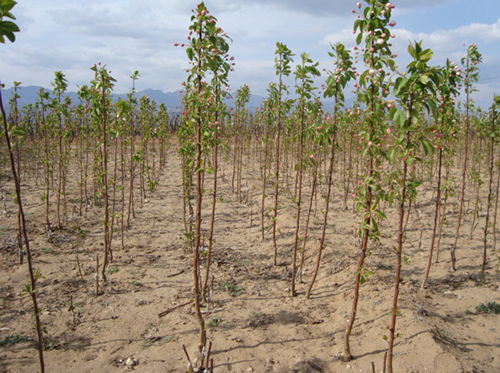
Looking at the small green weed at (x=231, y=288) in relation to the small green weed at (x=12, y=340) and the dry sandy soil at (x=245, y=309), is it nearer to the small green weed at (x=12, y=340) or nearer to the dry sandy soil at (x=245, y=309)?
the dry sandy soil at (x=245, y=309)

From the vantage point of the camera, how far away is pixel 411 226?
423 inches

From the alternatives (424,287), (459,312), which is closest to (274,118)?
(424,287)

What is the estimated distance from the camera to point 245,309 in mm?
6262

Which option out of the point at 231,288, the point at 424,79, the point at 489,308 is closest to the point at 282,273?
the point at 231,288

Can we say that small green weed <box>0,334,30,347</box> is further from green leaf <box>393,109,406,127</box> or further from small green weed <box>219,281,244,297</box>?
green leaf <box>393,109,406,127</box>

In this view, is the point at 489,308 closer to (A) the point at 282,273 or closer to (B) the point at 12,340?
(A) the point at 282,273

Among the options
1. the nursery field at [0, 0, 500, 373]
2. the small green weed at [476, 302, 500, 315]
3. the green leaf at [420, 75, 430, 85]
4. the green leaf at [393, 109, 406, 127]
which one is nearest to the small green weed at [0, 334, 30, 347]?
the nursery field at [0, 0, 500, 373]

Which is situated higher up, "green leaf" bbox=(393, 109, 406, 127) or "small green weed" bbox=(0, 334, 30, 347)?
"green leaf" bbox=(393, 109, 406, 127)

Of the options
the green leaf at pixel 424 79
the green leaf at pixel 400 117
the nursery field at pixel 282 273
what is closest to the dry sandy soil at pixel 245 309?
the nursery field at pixel 282 273

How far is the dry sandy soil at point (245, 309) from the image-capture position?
15.9 feet

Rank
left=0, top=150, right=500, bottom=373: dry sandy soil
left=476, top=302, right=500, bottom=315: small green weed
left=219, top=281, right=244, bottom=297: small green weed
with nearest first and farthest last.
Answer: left=0, top=150, right=500, bottom=373: dry sandy soil, left=476, top=302, right=500, bottom=315: small green weed, left=219, top=281, right=244, bottom=297: small green weed

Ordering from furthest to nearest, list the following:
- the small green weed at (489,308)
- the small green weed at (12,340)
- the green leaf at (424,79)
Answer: the small green weed at (489,308) → the small green weed at (12,340) → the green leaf at (424,79)

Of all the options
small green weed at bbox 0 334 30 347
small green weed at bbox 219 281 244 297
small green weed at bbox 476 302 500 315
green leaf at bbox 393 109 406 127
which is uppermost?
green leaf at bbox 393 109 406 127

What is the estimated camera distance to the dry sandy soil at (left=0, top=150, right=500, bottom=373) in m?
4.84
